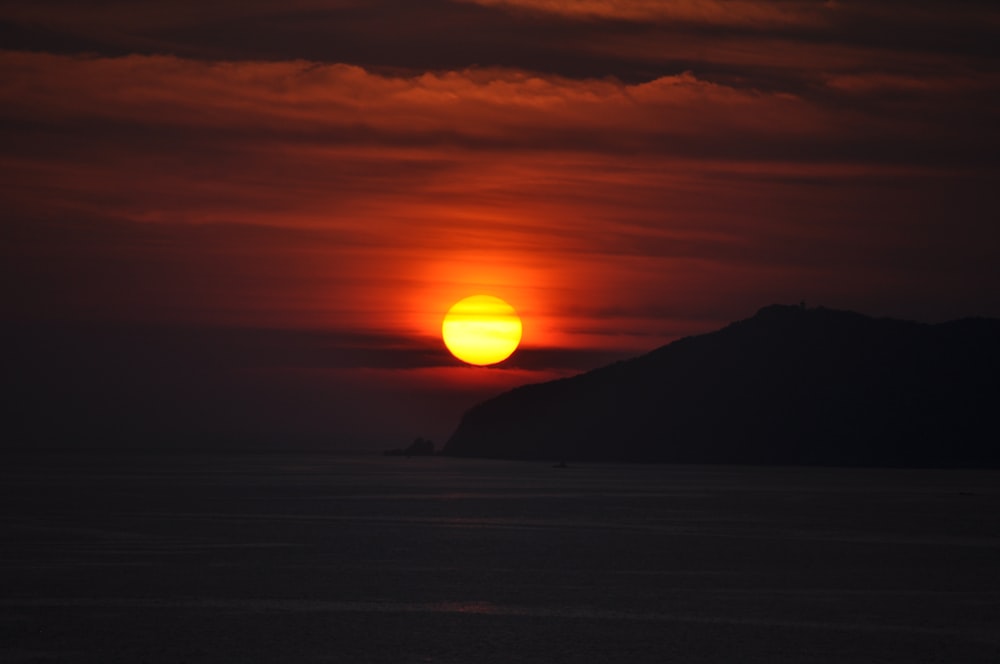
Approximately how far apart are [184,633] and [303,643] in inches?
152

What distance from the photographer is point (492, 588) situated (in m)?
49.3

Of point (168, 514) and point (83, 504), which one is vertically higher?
point (83, 504)

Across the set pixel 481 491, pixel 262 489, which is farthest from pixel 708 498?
pixel 262 489

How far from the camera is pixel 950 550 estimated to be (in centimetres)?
6719

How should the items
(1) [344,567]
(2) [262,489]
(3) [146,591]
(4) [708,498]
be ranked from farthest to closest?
1. (2) [262,489]
2. (4) [708,498]
3. (1) [344,567]
4. (3) [146,591]

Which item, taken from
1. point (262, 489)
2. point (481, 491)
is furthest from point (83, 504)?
point (481, 491)

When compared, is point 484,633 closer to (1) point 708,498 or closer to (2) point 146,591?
(2) point 146,591

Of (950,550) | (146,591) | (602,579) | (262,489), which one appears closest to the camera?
(146,591)

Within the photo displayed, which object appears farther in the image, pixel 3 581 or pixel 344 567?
pixel 344 567

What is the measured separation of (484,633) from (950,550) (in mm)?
36116

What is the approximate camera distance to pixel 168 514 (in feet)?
316

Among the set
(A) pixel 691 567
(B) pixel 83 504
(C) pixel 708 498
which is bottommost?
(A) pixel 691 567

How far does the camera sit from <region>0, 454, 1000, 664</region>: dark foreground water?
119 feet

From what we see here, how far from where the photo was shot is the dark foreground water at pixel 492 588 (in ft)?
119
